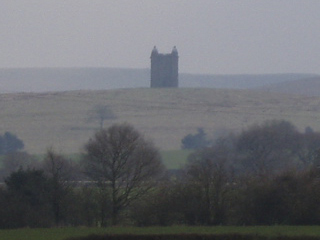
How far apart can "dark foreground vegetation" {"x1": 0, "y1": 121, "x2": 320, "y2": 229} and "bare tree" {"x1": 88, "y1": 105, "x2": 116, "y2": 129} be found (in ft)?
181

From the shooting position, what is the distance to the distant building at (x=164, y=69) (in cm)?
13312

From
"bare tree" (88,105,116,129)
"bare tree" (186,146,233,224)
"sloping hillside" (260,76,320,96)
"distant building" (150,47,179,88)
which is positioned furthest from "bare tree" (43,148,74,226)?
"sloping hillside" (260,76,320,96)

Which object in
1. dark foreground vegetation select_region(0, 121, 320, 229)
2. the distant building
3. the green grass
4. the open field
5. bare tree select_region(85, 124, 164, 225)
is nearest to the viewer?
the green grass

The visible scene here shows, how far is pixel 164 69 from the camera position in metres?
136

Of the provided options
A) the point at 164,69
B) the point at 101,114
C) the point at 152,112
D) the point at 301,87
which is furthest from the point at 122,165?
the point at 301,87

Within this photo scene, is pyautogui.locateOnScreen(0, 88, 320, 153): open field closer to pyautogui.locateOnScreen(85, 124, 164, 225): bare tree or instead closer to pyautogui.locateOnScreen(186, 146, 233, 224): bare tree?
pyautogui.locateOnScreen(85, 124, 164, 225): bare tree

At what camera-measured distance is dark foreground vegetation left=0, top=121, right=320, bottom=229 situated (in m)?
31.7

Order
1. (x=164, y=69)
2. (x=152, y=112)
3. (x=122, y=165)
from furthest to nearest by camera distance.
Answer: (x=164, y=69), (x=152, y=112), (x=122, y=165)

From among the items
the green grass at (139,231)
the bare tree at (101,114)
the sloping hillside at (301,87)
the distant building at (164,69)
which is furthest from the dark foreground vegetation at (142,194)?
the sloping hillside at (301,87)

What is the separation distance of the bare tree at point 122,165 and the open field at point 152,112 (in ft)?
115

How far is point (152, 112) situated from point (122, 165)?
66.9 metres

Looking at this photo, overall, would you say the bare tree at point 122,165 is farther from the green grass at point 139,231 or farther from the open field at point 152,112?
the open field at point 152,112

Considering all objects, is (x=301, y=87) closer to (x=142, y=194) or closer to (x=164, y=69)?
(x=164, y=69)

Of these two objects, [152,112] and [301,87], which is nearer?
[152,112]
